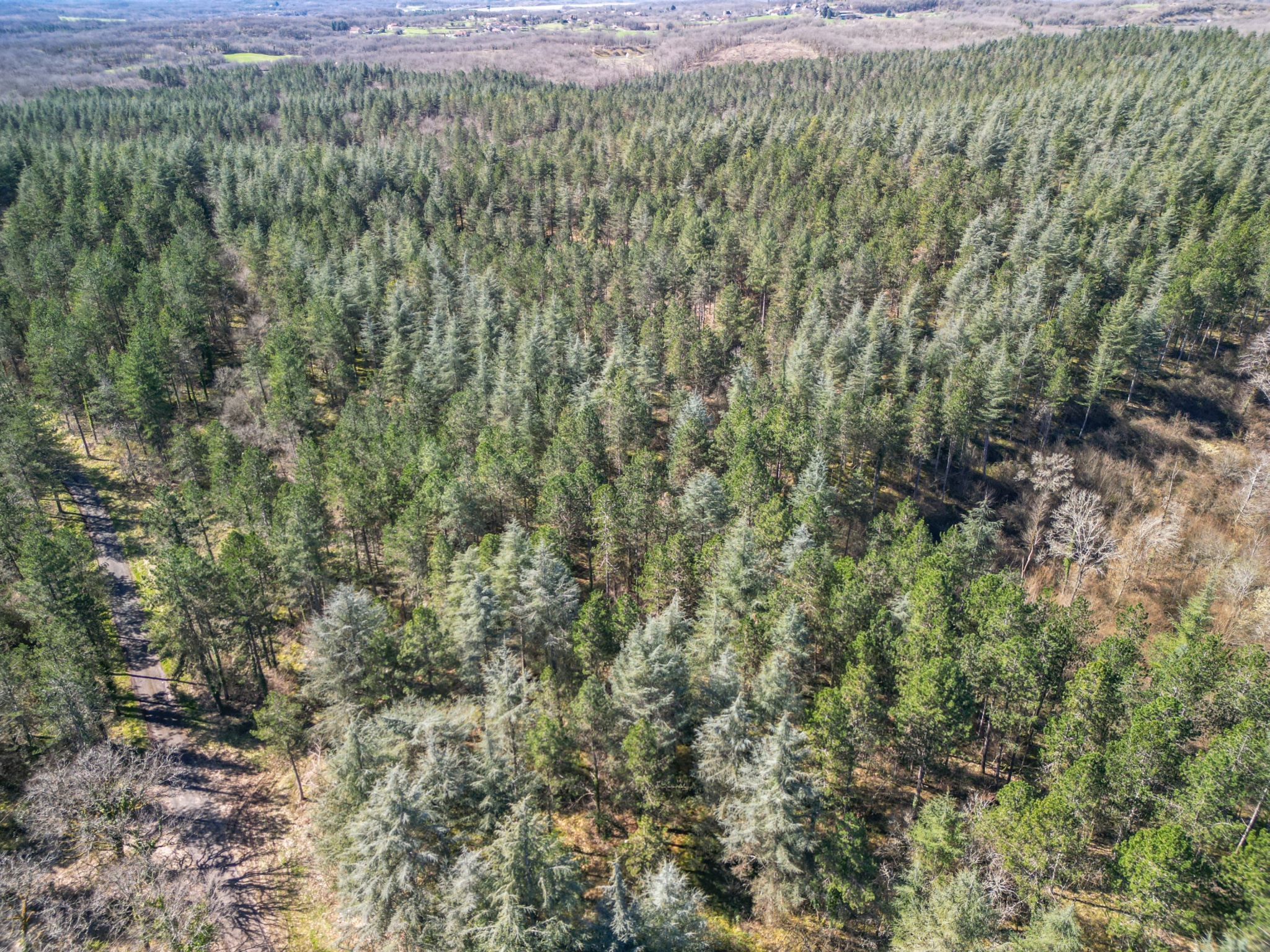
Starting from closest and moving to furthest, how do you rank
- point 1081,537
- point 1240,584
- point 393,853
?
1. point 393,853
2. point 1240,584
3. point 1081,537

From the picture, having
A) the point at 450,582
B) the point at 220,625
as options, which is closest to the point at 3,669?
the point at 220,625

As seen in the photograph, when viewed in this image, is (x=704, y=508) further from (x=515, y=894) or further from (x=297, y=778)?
(x=297, y=778)

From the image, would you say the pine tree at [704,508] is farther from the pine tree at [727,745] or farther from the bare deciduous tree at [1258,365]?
the bare deciduous tree at [1258,365]

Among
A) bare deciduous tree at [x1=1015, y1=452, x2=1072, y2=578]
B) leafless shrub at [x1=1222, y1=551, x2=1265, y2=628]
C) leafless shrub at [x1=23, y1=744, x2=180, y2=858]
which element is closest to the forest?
leafless shrub at [x1=23, y1=744, x2=180, y2=858]

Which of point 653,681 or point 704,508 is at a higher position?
point 704,508

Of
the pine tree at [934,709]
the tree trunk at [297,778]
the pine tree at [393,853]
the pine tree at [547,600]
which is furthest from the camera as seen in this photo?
the tree trunk at [297,778]

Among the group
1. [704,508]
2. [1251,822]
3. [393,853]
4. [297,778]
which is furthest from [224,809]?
[1251,822]

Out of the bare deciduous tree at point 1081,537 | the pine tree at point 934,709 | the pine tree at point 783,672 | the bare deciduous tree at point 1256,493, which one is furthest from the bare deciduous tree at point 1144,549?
the pine tree at point 783,672
